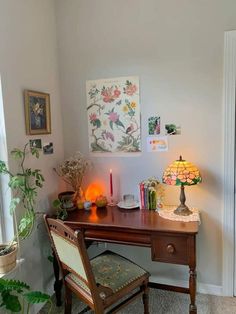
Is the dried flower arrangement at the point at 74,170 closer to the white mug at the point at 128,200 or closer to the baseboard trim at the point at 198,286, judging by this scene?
the white mug at the point at 128,200

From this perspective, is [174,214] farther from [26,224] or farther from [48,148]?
[48,148]

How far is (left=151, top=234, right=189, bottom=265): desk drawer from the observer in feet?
5.77

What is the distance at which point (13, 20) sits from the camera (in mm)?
1855

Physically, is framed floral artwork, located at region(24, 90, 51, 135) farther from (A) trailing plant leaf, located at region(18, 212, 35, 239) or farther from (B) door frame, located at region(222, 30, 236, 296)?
(B) door frame, located at region(222, 30, 236, 296)

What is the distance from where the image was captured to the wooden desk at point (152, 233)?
69.0 inches

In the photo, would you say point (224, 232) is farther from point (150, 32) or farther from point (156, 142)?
point (150, 32)

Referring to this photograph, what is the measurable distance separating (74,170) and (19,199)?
0.62 meters

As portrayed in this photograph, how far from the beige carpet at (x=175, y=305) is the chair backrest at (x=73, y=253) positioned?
0.62 m

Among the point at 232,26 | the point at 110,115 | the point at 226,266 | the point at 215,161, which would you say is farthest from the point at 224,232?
the point at 232,26

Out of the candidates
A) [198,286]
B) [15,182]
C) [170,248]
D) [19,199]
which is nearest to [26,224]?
[19,199]

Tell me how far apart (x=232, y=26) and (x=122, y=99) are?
0.97 m

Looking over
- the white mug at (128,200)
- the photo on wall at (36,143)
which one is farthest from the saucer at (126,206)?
the photo on wall at (36,143)

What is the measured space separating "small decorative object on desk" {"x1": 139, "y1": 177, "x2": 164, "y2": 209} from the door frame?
20.7 inches

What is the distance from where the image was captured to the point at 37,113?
2.12 meters
